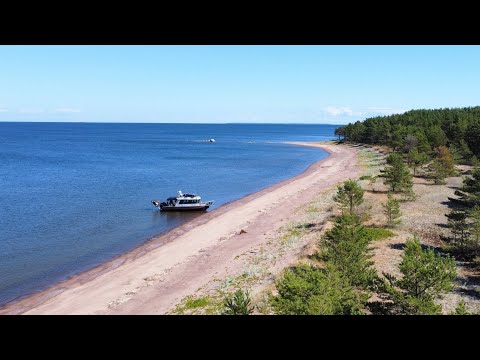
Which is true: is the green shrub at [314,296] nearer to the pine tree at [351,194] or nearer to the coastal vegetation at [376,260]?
the coastal vegetation at [376,260]

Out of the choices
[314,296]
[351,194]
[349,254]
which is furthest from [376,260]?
[314,296]

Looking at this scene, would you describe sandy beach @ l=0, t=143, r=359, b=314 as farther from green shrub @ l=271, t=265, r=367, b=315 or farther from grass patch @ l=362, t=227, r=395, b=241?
green shrub @ l=271, t=265, r=367, b=315

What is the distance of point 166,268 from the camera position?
28562 millimetres

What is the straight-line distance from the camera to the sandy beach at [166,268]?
23078 millimetres

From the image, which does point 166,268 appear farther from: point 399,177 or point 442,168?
point 442,168

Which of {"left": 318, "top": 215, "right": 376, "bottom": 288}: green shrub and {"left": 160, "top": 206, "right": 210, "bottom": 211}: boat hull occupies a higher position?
{"left": 318, "top": 215, "right": 376, "bottom": 288}: green shrub

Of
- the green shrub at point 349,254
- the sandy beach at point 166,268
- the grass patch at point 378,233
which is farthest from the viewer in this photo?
the grass patch at point 378,233

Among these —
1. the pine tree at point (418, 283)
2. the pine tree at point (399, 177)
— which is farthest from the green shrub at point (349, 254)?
the pine tree at point (399, 177)

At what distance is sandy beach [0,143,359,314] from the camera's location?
2308 centimetres

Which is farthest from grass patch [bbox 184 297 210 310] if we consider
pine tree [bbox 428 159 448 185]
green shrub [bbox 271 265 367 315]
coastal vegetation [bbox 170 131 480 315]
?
pine tree [bbox 428 159 448 185]
